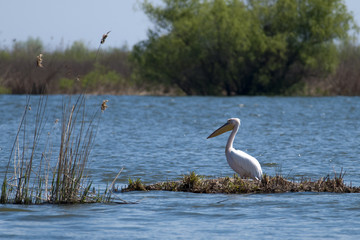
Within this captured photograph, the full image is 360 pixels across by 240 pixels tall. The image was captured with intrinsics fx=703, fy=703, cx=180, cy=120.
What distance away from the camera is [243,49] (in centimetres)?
4719

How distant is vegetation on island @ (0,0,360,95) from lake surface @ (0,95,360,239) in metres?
17.0

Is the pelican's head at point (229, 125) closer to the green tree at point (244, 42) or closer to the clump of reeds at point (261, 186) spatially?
the clump of reeds at point (261, 186)

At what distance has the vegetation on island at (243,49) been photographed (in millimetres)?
47656

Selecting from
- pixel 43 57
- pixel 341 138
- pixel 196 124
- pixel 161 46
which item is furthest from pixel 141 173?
pixel 161 46

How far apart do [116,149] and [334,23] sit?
34.0 metres

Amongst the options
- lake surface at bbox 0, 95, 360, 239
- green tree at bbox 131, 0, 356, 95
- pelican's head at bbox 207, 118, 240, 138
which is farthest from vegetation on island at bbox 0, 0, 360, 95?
pelican's head at bbox 207, 118, 240, 138

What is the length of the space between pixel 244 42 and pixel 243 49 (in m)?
0.47

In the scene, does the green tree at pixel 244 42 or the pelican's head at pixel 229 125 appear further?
the green tree at pixel 244 42

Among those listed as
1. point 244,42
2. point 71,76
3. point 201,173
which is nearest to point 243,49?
point 244,42

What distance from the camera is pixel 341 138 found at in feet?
68.3

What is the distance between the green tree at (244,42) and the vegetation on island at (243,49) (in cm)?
6

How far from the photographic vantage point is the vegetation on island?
47.7 meters

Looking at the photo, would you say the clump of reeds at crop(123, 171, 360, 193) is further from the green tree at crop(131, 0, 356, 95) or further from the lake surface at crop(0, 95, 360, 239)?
the green tree at crop(131, 0, 356, 95)

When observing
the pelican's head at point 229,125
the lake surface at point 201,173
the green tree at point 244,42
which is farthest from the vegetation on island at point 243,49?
the pelican's head at point 229,125
